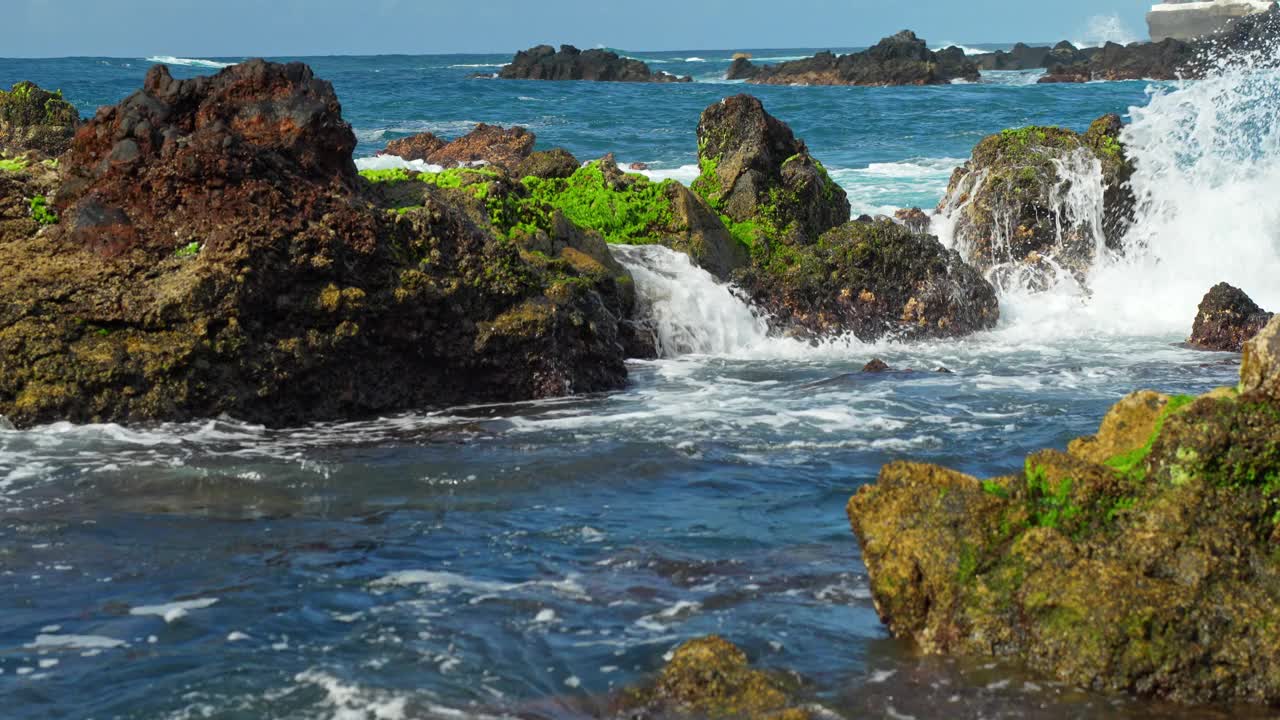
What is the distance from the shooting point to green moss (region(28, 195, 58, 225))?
9.47 meters

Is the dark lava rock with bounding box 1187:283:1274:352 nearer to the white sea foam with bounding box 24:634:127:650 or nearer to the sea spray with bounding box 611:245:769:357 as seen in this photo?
the sea spray with bounding box 611:245:769:357

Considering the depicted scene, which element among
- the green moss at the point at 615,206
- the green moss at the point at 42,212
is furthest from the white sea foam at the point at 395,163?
the green moss at the point at 42,212

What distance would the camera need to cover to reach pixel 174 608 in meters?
5.61

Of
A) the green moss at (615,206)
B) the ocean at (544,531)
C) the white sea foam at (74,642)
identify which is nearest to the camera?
the ocean at (544,531)

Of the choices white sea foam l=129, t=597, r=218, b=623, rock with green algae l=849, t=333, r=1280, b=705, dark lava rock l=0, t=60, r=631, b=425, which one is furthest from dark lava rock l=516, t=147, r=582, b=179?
rock with green algae l=849, t=333, r=1280, b=705

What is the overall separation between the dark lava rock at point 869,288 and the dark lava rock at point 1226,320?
82.0 inches

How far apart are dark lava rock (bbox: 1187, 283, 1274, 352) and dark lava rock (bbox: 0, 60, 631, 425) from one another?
18.7 feet

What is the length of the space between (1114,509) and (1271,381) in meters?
0.69

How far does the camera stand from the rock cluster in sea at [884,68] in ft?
220

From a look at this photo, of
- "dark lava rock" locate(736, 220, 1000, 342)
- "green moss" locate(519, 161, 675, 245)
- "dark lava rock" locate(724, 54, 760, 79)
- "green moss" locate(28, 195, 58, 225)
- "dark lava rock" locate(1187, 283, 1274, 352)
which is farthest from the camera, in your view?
"dark lava rock" locate(724, 54, 760, 79)

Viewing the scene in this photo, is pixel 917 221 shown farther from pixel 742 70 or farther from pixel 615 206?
pixel 742 70

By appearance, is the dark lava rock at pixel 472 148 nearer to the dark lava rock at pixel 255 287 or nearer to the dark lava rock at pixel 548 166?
the dark lava rock at pixel 548 166

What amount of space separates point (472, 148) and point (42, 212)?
17.9 m

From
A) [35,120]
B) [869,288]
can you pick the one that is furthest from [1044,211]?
[35,120]
